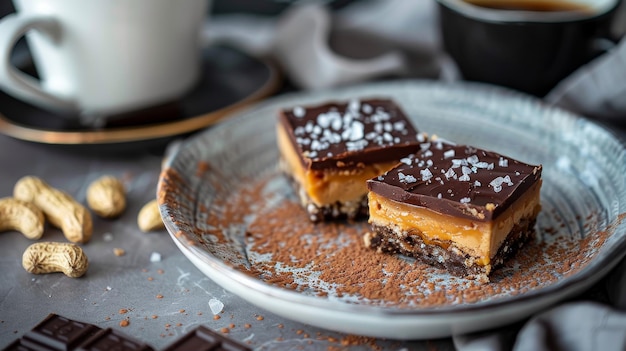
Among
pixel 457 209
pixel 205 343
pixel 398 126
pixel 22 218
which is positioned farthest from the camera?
pixel 398 126

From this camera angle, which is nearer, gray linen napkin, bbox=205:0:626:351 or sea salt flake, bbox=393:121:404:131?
gray linen napkin, bbox=205:0:626:351

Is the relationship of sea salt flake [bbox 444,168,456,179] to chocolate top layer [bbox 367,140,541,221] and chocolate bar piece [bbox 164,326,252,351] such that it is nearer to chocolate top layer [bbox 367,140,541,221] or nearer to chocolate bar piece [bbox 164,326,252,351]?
chocolate top layer [bbox 367,140,541,221]

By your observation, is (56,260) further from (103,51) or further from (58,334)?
(103,51)

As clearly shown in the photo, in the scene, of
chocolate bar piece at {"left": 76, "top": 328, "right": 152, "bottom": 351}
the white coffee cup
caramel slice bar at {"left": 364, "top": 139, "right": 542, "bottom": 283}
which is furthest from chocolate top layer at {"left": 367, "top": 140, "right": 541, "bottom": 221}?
the white coffee cup

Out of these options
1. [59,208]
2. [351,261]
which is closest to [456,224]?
[351,261]

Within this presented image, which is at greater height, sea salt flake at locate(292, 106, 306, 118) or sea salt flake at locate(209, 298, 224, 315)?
sea salt flake at locate(292, 106, 306, 118)
